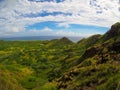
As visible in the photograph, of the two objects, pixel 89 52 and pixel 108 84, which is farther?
pixel 89 52

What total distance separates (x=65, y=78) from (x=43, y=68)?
12324 cm

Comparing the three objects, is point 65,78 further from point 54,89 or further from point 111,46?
point 111,46

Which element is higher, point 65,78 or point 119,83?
point 119,83

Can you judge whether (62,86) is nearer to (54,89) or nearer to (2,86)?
(54,89)

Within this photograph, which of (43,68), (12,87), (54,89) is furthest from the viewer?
(43,68)

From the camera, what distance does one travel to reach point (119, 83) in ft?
86.0

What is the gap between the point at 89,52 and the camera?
232ft

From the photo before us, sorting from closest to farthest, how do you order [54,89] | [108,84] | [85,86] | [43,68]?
[108,84] < [85,86] < [54,89] < [43,68]

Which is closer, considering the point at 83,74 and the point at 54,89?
the point at 83,74

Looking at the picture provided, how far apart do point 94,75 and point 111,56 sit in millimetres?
11314

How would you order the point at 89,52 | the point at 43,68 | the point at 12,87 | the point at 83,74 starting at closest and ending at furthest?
the point at 83,74 < the point at 12,87 < the point at 89,52 < the point at 43,68

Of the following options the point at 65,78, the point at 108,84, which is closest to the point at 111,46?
the point at 65,78

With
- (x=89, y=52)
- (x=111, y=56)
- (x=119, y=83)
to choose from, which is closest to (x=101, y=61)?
(x=111, y=56)

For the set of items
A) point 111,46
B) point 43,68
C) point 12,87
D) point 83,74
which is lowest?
point 43,68
